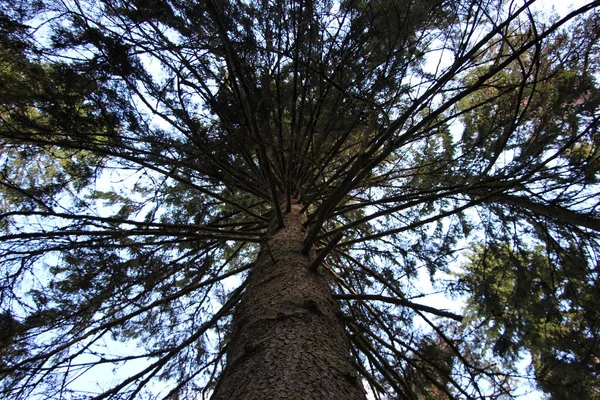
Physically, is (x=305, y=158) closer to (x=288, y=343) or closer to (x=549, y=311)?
(x=288, y=343)

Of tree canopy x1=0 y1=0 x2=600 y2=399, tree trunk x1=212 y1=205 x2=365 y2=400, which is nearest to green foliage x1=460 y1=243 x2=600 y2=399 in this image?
tree canopy x1=0 y1=0 x2=600 y2=399

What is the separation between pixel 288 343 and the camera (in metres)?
1.56

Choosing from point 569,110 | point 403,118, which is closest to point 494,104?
point 569,110

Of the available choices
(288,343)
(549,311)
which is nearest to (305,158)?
(288,343)

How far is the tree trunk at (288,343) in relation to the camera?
4.38 ft

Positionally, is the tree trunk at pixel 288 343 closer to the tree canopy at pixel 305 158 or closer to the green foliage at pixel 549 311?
the tree canopy at pixel 305 158

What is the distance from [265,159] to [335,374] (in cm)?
142

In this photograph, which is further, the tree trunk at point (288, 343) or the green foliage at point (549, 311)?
the green foliage at point (549, 311)

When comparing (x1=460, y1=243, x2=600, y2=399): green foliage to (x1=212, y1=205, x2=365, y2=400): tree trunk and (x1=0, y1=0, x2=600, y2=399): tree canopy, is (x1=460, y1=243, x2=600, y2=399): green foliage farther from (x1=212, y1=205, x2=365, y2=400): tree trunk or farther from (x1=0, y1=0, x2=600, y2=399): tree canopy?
(x1=212, y1=205, x2=365, y2=400): tree trunk

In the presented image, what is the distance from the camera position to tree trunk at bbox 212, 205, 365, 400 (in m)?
1.33

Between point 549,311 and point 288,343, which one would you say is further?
point 549,311

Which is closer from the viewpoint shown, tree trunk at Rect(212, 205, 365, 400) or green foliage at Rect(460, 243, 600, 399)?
tree trunk at Rect(212, 205, 365, 400)

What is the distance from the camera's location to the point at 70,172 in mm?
3312

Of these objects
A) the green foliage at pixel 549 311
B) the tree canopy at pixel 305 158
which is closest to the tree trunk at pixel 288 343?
the tree canopy at pixel 305 158
